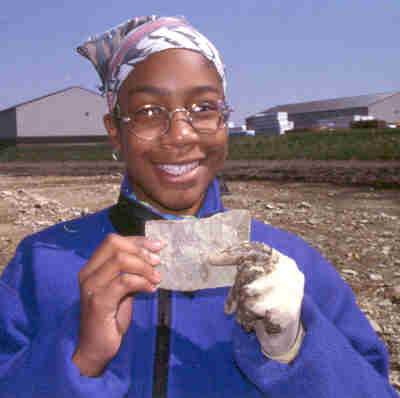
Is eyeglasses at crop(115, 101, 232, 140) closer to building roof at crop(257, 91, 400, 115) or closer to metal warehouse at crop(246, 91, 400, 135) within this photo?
metal warehouse at crop(246, 91, 400, 135)

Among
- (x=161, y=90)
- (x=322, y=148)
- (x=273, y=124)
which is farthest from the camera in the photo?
(x=273, y=124)

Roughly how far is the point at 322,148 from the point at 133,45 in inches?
644

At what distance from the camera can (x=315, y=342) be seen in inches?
56.8

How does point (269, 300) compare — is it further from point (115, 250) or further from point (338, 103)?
point (338, 103)

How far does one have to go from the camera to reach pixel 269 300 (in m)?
1.40

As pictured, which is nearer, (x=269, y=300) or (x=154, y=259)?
(x=269, y=300)

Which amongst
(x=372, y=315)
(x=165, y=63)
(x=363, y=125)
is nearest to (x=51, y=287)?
(x=165, y=63)

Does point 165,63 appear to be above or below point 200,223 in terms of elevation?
above

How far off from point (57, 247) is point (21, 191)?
10.4 metres

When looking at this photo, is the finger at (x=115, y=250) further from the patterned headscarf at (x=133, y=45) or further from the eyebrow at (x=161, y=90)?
the patterned headscarf at (x=133, y=45)

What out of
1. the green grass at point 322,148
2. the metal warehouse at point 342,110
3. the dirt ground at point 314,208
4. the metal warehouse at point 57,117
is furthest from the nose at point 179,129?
the metal warehouse at point 342,110

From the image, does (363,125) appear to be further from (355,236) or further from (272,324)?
(272,324)

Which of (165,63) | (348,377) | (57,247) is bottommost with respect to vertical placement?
(348,377)

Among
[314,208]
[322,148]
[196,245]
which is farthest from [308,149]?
[196,245]
